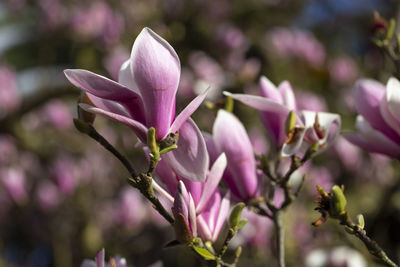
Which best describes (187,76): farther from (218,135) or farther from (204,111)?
(218,135)

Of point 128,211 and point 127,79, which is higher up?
point 127,79

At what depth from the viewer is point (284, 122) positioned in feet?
3.03

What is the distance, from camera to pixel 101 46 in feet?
11.5

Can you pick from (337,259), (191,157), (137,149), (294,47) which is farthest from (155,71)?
(294,47)

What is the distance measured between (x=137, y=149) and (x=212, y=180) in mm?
1784

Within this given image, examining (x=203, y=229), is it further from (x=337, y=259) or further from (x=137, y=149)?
(x=137, y=149)

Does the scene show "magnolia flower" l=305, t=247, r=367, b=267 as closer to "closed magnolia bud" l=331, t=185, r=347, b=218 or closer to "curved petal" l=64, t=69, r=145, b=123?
"closed magnolia bud" l=331, t=185, r=347, b=218

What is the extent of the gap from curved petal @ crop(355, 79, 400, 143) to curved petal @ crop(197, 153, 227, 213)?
319 mm

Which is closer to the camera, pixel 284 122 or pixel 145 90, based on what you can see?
pixel 145 90

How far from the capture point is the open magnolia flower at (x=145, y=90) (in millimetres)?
706

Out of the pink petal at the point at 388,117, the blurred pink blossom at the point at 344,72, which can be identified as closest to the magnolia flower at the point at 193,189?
the pink petal at the point at 388,117

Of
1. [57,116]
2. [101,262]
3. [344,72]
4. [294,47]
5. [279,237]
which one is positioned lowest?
[344,72]

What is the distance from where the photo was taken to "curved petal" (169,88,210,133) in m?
0.71

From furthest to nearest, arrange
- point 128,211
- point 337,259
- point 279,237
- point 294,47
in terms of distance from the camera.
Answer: point 294,47, point 128,211, point 337,259, point 279,237
